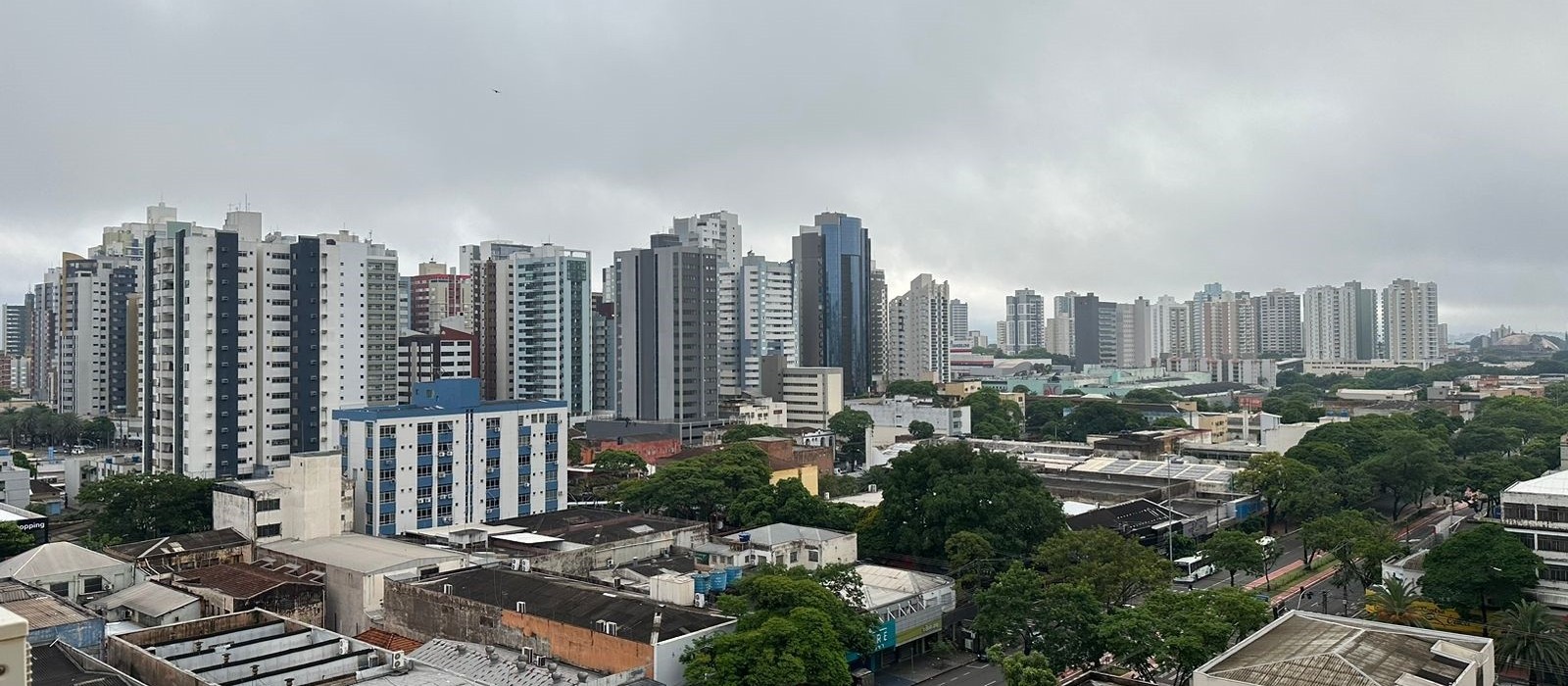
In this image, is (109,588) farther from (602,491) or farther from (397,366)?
(397,366)

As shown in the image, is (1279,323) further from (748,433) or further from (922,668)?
(922,668)

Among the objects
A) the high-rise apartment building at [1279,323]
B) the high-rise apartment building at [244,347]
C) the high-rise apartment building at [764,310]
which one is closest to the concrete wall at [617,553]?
the high-rise apartment building at [244,347]

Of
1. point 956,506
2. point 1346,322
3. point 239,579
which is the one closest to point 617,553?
point 239,579

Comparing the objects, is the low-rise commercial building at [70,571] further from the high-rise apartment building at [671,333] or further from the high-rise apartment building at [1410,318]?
the high-rise apartment building at [1410,318]

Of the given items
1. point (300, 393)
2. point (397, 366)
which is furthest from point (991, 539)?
point (397, 366)

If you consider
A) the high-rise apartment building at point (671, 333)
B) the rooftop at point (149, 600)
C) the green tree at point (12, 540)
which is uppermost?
the high-rise apartment building at point (671, 333)

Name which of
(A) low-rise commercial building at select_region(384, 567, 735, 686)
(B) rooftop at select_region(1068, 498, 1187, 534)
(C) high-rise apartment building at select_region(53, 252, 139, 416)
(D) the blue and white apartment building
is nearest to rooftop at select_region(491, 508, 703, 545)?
(D) the blue and white apartment building

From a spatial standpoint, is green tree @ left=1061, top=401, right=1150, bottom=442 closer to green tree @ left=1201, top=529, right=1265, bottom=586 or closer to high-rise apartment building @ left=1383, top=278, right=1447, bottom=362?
green tree @ left=1201, top=529, right=1265, bottom=586
